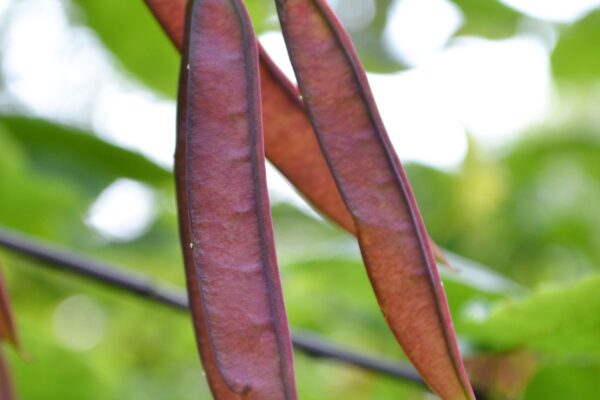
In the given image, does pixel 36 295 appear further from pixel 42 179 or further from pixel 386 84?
pixel 386 84

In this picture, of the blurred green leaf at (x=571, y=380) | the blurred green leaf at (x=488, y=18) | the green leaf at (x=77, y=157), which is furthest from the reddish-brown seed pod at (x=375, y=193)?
the blurred green leaf at (x=488, y=18)

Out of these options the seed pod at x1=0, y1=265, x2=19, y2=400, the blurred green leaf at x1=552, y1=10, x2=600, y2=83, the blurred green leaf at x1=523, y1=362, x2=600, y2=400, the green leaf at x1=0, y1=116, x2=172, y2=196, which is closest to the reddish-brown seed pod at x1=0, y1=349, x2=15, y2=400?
the seed pod at x1=0, y1=265, x2=19, y2=400

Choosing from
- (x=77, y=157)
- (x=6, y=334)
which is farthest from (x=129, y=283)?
(x=77, y=157)

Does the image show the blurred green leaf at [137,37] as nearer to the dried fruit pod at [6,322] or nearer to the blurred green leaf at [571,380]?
the blurred green leaf at [571,380]

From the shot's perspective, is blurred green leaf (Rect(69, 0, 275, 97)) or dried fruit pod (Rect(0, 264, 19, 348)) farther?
blurred green leaf (Rect(69, 0, 275, 97))

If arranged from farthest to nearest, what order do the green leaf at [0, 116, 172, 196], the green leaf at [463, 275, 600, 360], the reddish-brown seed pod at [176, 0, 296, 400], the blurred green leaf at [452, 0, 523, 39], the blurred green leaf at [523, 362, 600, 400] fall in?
the blurred green leaf at [452, 0, 523, 39], the green leaf at [0, 116, 172, 196], the blurred green leaf at [523, 362, 600, 400], the green leaf at [463, 275, 600, 360], the reddish-brown seed pod at [176, 0, 296, 400]

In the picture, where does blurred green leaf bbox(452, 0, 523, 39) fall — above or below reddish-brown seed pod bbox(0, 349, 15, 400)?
below

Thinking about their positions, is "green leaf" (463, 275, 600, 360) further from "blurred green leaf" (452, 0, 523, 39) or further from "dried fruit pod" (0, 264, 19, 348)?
"blurred green leaf" (452, 0, 523, 39)

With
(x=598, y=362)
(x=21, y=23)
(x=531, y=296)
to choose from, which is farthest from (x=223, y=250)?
(x=21, y=23)
